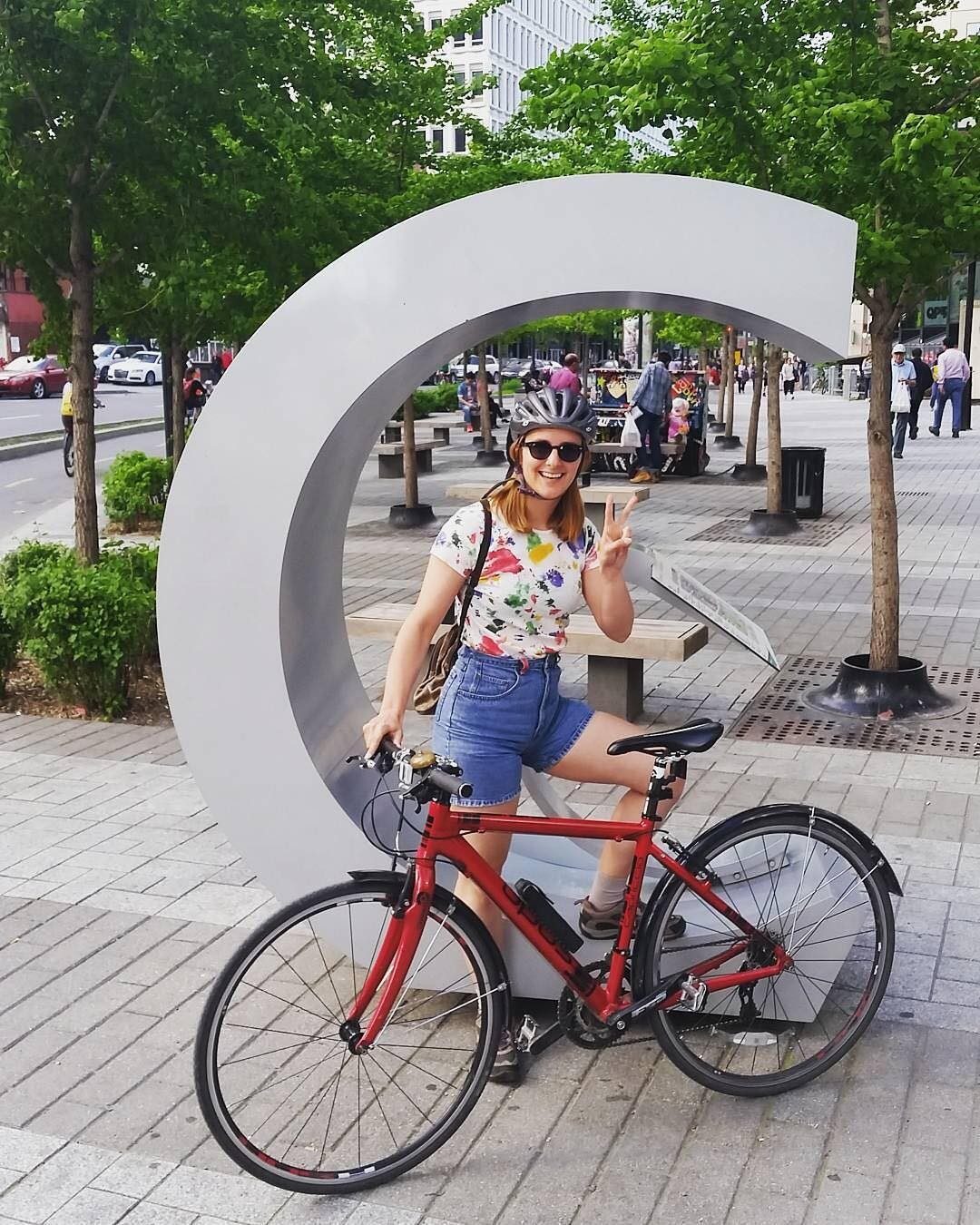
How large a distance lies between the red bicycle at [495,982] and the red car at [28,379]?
3946 cm

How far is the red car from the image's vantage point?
40.5 meters

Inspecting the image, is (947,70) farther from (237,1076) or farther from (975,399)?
(975,399)

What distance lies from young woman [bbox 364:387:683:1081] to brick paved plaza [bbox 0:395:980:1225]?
0.48 meters

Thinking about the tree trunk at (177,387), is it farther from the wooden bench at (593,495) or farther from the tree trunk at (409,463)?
the wooden bench at (593,495)

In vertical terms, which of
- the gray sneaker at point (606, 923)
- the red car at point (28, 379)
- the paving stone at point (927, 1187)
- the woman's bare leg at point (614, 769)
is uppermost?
the red car at point (28, 379)

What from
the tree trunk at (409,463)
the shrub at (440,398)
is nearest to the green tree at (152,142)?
the tree trunk at (409,463)

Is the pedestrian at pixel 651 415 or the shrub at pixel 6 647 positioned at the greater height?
the pedestrian at pixel 651 415

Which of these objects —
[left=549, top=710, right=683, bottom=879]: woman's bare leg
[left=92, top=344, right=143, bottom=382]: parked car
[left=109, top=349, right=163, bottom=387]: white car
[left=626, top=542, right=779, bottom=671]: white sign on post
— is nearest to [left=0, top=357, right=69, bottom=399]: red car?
[left=92, top=344, right=143, bottom=382]: parked car

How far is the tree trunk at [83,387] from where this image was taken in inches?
340

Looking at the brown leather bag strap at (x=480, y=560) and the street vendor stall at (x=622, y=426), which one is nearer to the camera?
the brown leather bag strap at (x=480, y=560)

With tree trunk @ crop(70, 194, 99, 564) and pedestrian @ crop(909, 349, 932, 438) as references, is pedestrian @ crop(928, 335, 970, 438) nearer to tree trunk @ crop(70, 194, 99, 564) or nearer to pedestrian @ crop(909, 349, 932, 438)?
pedestrian @ crop(909, 349, 932, 438)

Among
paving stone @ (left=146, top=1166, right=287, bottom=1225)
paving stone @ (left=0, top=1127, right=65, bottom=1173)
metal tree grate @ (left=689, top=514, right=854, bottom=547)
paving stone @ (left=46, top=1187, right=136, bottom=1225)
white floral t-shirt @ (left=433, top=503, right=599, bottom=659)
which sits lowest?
paving stone @ (left=146, top=1166, right=287, bottom=1225)

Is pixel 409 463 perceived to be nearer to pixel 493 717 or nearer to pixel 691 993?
pixel 493 717

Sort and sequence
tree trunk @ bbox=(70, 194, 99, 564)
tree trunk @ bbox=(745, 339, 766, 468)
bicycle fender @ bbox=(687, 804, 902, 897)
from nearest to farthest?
bicycle fender @ bbox=(687, 804, 902, 897) → tree trunk @ bbox=(70, 194, 99, 564) → tree trunk @ bbox=(745, 339, 766, 468)
